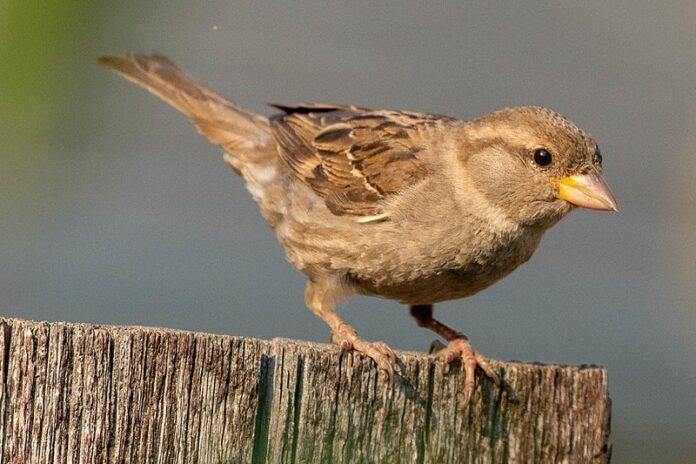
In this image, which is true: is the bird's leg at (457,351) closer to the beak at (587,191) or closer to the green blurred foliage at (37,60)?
the beak at (587,191)

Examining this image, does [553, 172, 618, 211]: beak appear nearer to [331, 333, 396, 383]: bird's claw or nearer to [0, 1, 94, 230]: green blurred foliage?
[331, 333, 396, 383]: bird's claw

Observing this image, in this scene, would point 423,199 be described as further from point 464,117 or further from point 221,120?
point 464,117

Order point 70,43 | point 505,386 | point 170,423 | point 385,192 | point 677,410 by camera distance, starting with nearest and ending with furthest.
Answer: point 70,43 → point 170,423 → point 505,386 → point 385,192 → point 677,410

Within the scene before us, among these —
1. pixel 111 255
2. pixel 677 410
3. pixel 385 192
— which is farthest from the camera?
pixel 677 410

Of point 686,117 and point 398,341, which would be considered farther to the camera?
point 686,117

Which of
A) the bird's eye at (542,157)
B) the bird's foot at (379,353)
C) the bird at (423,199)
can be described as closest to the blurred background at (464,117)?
the bird at (423,199)

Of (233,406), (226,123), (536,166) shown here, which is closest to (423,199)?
(536,166)

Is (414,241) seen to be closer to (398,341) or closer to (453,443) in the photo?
(453,443)

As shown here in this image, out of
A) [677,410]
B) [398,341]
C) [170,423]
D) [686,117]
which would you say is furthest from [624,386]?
[170,423]
